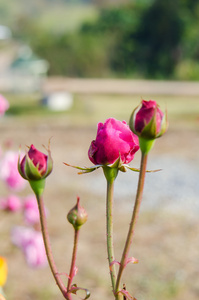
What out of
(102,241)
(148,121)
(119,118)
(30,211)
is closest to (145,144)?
(148,121)

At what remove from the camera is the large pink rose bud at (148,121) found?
15.8 inches

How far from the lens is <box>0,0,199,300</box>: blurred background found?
11.3 feet

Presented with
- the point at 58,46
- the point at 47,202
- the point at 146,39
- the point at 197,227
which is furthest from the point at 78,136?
the point at 146,39

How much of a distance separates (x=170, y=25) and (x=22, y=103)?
7943mm

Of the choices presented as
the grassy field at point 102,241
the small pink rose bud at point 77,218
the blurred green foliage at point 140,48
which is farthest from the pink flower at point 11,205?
the blurred green foliage at point 140,48

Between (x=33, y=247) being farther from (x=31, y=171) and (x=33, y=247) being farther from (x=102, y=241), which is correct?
(x=102, y=241)

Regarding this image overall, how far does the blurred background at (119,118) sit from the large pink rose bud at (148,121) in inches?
1.7

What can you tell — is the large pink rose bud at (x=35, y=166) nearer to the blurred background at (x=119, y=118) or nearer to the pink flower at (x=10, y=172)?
the blurred background at (x=119, y=118)

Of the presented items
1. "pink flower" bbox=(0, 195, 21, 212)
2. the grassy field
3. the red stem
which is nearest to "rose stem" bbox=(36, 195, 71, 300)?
the red stem

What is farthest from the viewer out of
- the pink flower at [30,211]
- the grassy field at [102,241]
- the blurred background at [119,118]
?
the blurred background at [119,118]

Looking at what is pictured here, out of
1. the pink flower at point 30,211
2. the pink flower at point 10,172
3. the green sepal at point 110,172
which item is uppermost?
the green sepal at point 110,172

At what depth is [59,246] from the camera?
152 inches

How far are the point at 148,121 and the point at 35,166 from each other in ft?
0.30

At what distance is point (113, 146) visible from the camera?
1.46 ft
